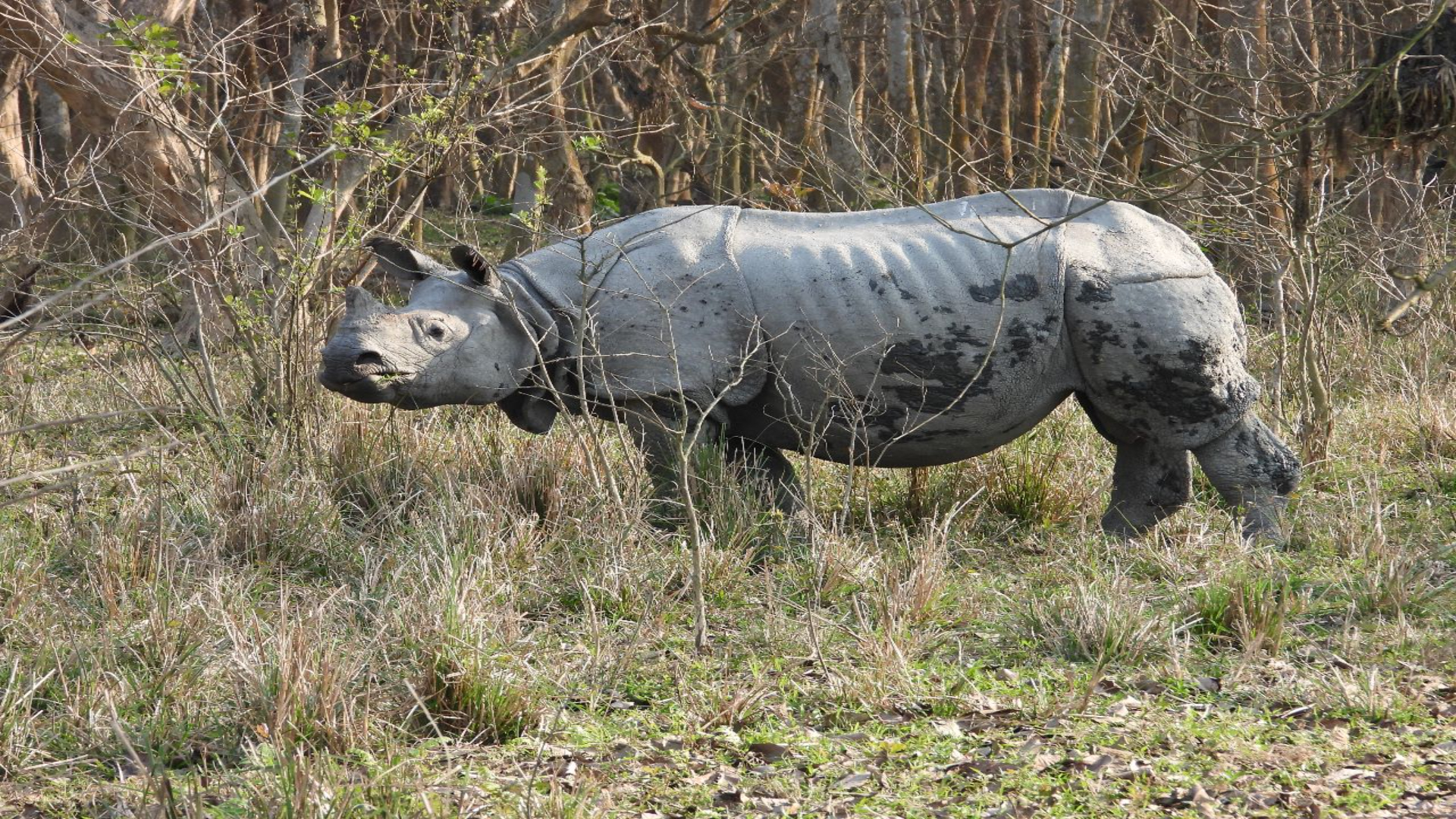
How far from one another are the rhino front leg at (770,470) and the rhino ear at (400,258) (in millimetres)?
1322

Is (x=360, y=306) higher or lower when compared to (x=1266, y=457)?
higher

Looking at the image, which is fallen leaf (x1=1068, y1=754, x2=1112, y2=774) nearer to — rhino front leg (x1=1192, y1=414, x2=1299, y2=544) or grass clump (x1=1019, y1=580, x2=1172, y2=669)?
grass clump (x1=1019, y1=580, x2=1172, y2=669)

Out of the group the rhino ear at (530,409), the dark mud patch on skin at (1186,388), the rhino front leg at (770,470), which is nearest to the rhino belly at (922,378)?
the dark mud patch on skin at (1186,388)

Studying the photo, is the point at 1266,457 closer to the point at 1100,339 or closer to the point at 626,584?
the point at 1100,339

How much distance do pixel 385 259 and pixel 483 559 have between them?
125 cm

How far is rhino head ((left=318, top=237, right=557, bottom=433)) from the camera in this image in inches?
195

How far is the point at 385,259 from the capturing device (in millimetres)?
5344

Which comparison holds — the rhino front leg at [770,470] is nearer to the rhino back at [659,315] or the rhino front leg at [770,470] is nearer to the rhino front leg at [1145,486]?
the rhino back at [659,315]

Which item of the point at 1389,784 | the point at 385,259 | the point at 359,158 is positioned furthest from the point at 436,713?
the point at 359,158

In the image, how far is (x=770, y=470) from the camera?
6039 millimetres

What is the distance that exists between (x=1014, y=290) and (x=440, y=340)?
2.02 metres

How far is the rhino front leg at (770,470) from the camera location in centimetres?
582

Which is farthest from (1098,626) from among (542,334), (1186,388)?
(542,334)

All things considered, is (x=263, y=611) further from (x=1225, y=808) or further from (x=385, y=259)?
(x=1225, y=808)
